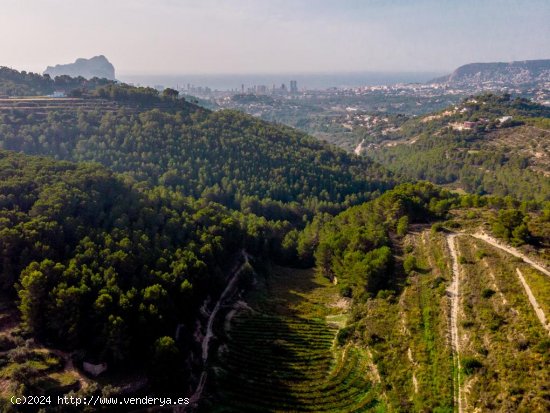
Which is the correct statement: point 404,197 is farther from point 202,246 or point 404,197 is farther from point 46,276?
point 46,276

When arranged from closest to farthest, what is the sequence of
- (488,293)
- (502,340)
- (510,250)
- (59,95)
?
(502,340), (488,293), (510,250), (59,95)

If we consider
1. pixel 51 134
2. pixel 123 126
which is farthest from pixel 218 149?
pixel 51 134

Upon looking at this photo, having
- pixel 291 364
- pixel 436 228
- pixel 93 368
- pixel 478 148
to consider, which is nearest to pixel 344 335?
pixel 291 364

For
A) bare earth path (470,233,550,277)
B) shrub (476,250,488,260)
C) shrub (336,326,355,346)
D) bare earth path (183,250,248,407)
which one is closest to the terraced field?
shrub (336,326,355,346)

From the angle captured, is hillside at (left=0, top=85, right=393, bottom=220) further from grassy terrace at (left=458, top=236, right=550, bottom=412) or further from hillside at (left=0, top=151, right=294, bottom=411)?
grassy terrace at (left=458, top=236, right=550, bottom=412)

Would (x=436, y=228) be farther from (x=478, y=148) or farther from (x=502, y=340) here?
(x=478, y=148)

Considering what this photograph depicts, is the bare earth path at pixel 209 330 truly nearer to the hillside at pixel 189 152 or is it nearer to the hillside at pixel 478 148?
the hillside at pixel 189 152

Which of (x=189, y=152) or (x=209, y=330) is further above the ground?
(x=189, y=152)
